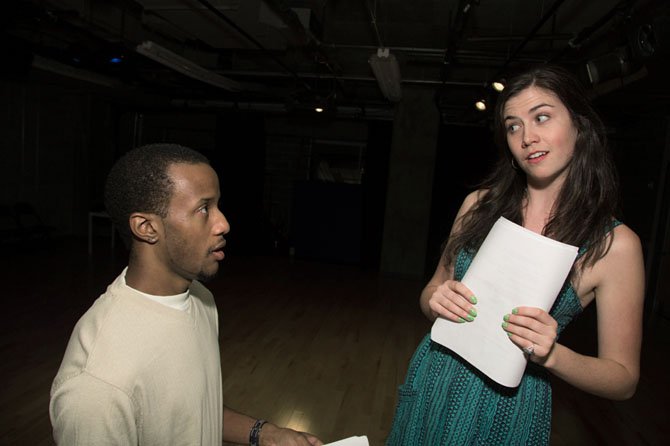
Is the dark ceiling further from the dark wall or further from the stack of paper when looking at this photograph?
the stack of paper

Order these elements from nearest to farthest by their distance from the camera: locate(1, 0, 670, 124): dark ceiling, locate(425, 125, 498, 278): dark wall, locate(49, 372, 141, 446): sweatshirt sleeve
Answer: locate(49, 372, 141, 446): sweatshirt sleeve
locate(1, 0, 670, 124): dark ceiling
locate(425, 125, 498, 278): dark wall

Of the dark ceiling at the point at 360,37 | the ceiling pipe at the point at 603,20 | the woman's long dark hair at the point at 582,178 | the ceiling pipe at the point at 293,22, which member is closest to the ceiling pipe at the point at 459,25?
the dark ceiling at the point at 360,37

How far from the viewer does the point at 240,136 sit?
950 centimetres

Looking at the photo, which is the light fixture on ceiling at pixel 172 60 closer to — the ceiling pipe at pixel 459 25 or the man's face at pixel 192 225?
the ceiling pipe at pixel 459 25

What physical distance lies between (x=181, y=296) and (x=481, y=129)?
8669mm

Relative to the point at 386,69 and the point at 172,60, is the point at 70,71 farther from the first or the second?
the point at 386,69

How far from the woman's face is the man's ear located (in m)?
0.81

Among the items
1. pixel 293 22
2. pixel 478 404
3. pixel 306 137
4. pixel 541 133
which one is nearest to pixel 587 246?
pixel 541 133

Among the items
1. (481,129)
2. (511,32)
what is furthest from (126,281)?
(481,129)

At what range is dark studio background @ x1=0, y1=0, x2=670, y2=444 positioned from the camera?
12.9 feet

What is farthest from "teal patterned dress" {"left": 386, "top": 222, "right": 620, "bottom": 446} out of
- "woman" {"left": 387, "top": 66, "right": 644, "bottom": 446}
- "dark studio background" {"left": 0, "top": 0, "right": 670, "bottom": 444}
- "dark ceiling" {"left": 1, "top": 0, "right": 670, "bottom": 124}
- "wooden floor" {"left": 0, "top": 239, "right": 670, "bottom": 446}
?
"dark ceiling" {"left": 1, "top": 0, "right": 670, "bottom": 124}

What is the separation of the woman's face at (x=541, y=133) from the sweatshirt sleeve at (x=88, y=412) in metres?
0.95

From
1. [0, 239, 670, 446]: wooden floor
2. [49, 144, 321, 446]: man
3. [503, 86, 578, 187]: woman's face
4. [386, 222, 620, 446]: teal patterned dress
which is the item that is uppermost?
[503, 86, 578, 187]: woman's face

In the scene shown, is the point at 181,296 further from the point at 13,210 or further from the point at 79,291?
the point at 13,210
